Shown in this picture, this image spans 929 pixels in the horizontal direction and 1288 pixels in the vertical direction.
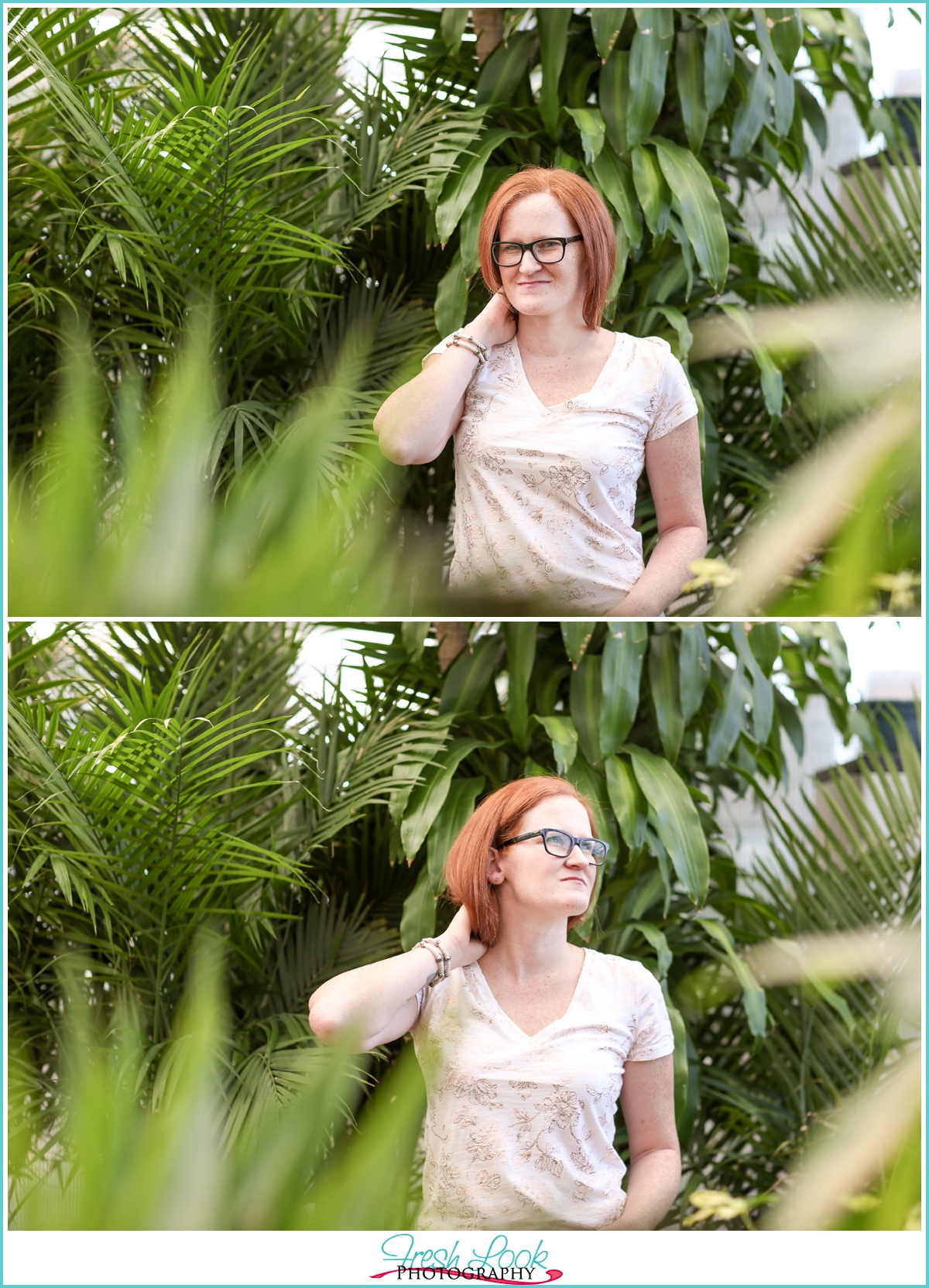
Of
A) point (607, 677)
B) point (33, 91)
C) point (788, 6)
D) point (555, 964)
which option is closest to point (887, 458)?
point (607, 677)

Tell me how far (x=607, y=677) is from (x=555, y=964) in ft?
1.06

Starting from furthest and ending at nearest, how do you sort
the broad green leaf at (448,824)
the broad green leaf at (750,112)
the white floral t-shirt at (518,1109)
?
the broad green leaf at (750,112) → the broad green leaf at (448,824) → the white floral t-shirt at (518,1109)

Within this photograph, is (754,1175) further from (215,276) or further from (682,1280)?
(215,276)

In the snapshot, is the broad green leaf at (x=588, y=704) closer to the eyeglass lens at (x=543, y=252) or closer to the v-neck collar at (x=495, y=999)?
the v-neck collar at (x=495, y=999)

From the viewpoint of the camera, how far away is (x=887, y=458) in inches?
56.2

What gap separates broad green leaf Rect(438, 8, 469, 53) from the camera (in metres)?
1.42

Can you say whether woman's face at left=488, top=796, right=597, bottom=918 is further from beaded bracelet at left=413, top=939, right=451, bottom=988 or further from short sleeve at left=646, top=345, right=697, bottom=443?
short sleeve at left=646, top=345, right=697, bottom=443

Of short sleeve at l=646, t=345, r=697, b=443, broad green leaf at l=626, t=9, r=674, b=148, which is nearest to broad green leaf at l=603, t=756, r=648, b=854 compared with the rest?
short sleeve at l=646, t=345, r=697, b=443

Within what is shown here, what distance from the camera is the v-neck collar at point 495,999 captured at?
4.13 ft

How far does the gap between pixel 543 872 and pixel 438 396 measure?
1.70 ft

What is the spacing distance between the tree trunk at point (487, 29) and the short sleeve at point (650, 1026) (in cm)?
108

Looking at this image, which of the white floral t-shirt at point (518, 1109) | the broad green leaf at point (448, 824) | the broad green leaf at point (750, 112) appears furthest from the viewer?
the broad green leaf at point (750, 112)

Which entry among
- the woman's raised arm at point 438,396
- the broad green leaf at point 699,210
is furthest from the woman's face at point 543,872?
the broad green leaf at point 699,210

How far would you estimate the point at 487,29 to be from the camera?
1.45 meters
